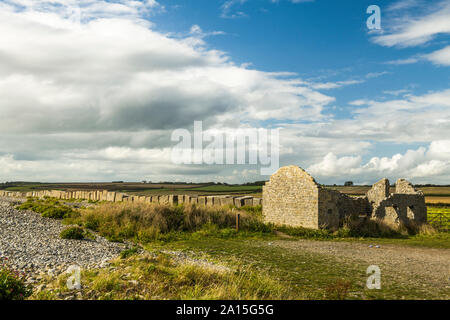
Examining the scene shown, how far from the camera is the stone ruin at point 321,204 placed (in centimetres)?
2070

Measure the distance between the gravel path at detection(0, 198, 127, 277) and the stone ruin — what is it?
1076 cm

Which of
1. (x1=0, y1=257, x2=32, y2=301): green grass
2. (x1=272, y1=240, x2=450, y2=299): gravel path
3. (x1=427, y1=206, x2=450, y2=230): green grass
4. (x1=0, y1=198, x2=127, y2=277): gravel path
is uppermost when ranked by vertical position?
(x1=0, y1=257, x2=32, y2=301): green grass

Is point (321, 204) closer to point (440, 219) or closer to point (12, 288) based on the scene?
point (12, 288)

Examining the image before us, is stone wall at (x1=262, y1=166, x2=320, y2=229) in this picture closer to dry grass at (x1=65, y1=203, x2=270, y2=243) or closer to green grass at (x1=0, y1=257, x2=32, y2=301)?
dry grass at (x1=65, y1=203, x2=270, y2=243)

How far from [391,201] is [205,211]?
13.2m

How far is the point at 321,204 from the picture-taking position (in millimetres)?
20547

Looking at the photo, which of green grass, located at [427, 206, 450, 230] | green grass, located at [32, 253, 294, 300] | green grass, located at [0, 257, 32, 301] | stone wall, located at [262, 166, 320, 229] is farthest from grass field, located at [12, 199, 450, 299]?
green grass, located at [427, 206, 450, 230]

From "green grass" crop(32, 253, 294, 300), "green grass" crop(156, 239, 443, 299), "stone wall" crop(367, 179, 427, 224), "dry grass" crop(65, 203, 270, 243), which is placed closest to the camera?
"green grass" crop(32, 253, 294, 300)

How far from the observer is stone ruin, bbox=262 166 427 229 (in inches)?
815

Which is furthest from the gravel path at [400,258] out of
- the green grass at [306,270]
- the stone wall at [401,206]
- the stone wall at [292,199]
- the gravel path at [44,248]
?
the gravel path at [44,248]
